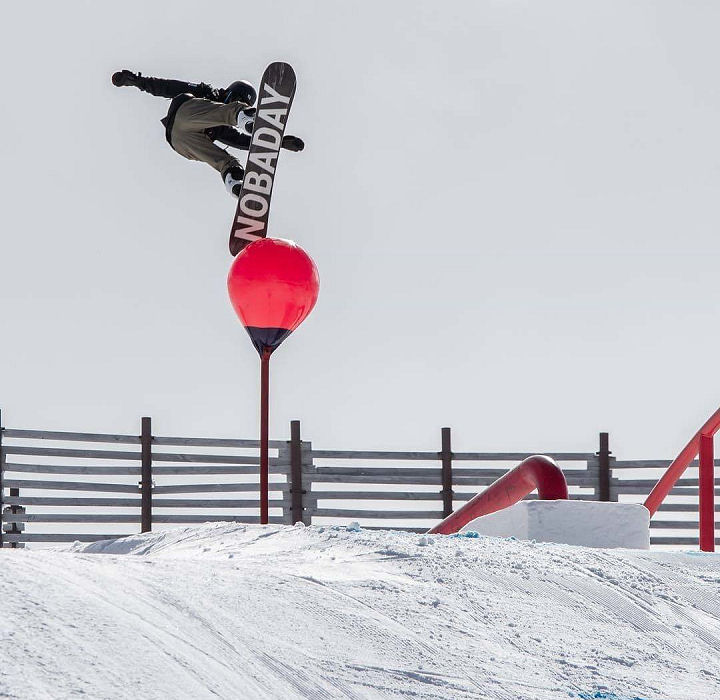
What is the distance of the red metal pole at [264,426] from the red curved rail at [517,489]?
1.23 meters

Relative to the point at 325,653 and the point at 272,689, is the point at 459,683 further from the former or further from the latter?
the point at 272,689

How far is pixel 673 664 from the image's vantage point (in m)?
3.47

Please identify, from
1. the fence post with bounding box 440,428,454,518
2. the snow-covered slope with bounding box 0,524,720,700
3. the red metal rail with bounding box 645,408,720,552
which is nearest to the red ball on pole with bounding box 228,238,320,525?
the snow-covered slope with bounding box 0,524,720,700

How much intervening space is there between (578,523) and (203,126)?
319cm

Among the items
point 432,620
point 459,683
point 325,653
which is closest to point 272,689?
point 325,653

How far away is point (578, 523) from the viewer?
5488 millimetres

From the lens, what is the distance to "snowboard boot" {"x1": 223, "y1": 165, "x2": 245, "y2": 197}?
6.12 m

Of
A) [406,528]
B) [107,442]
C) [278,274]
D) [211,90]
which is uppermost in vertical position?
[211,90]

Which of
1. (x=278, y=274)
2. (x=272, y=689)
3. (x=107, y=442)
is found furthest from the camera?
(x=107, y=442)

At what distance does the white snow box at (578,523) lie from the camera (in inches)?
214

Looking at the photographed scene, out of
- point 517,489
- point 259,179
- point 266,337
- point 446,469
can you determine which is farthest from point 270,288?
point 446,469

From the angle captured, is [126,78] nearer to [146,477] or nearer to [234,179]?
[234,179]

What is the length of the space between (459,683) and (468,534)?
2128 millimetres

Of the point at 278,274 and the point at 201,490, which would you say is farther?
the point at 201,490
